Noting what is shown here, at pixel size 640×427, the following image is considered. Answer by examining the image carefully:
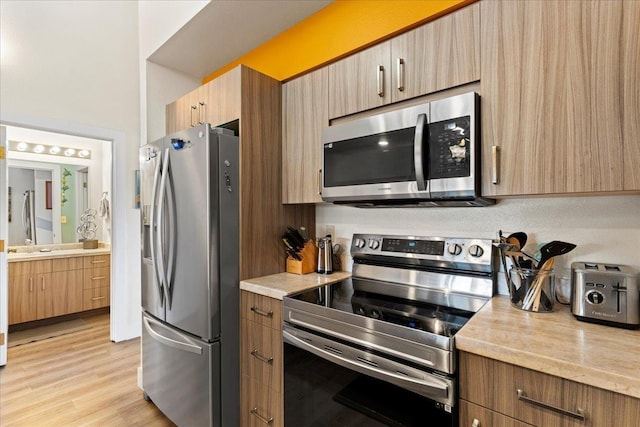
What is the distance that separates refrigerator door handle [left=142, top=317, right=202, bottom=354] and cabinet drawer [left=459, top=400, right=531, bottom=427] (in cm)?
127

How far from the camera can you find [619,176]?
→ 951 mm

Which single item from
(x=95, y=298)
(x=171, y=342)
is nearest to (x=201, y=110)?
(x=171, y=342)

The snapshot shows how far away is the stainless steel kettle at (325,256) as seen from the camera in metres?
1.90

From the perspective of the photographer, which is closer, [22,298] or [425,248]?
[425,248]

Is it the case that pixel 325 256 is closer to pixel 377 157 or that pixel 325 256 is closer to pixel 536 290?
pixel 377 157

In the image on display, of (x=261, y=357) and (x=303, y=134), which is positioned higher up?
(x=303, y=134)

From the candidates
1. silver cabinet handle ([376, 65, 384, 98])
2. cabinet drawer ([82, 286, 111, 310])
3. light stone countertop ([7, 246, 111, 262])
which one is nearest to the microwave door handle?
silver cabinet handle ([376, 65, 384, 98])

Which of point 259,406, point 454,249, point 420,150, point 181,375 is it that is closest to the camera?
point 420,150

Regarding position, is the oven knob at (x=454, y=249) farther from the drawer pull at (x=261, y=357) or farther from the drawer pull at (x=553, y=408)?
the drawer pull at (x=261, y=357)

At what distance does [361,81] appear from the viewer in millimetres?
1559

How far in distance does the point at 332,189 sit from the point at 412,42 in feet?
2.49

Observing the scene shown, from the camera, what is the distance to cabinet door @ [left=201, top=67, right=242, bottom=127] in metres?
1.75

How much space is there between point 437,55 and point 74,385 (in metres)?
3.23

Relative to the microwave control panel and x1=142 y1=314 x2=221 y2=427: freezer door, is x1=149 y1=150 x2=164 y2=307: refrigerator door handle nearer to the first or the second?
x1=142 y1=314 x2=221 y2=427: freezer door
